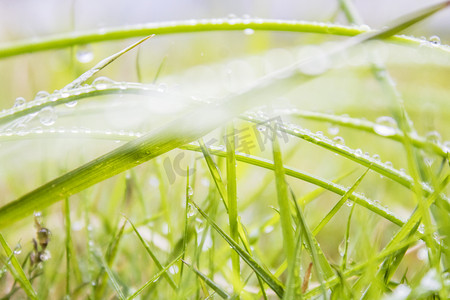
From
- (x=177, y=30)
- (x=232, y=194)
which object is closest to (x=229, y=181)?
(x=232, y=194)

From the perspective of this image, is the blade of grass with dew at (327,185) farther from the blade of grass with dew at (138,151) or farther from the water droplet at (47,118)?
the water droplet at (47,118)

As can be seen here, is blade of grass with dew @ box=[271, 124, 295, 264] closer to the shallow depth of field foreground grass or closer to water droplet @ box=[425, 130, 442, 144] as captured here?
the shallow depth of field foreground grass

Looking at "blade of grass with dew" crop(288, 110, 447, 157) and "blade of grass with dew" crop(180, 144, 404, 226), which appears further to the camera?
"blade of grass with dew" crop(288, 110, 447, 157)

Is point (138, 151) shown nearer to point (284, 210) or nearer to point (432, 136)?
point (284, 210)

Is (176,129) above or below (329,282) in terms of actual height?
above

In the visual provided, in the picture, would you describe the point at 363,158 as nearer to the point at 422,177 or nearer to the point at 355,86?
the point at 422,177

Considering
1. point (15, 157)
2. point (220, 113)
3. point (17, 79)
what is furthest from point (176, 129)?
point (17, 79)

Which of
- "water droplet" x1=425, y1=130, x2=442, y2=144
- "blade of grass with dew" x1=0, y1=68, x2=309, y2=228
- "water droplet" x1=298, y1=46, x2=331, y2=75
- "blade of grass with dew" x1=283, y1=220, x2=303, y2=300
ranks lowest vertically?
"blade of grass with dew" x1=283, y1=220, x2=303, y2=300

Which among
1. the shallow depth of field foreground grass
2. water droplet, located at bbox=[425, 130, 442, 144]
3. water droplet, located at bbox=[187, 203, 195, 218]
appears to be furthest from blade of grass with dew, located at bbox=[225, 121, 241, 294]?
water droplet, located at bbox=[425, 130, 442, 144]
